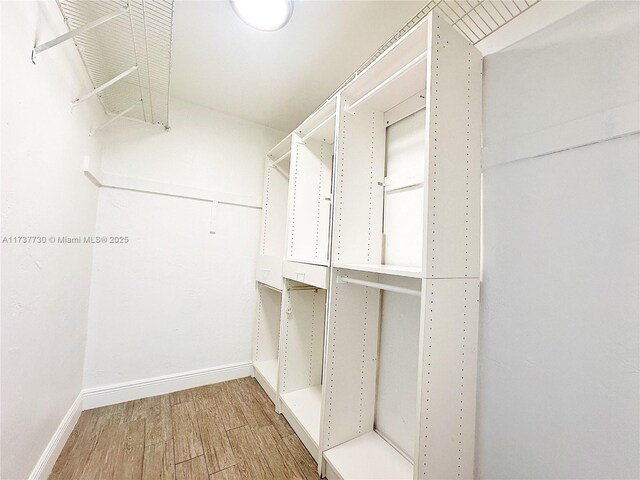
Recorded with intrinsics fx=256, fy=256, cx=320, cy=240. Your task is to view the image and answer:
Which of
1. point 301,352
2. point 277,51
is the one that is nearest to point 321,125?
point 277,51

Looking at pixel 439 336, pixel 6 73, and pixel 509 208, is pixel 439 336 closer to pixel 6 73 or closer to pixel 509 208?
pixel 509 208

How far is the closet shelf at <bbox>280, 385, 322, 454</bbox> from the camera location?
150 cm

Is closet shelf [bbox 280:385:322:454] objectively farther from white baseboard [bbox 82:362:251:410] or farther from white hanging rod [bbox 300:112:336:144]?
white hanging rod [bbox 300:112:336:144]

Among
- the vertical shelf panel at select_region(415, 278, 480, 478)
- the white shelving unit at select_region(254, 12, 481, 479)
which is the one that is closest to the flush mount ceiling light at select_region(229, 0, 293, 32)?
the white shelving unit at select_region(254, 12, 481, 479)

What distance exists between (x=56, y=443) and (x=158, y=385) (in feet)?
2.31

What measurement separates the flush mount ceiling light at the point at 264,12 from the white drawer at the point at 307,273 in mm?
1330

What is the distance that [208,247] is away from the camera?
2279 mm

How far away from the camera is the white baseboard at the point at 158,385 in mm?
1847

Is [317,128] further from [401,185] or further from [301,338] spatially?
[301,338]

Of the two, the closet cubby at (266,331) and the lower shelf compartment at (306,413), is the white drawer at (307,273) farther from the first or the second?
the lower shelf compartment at (306,413)

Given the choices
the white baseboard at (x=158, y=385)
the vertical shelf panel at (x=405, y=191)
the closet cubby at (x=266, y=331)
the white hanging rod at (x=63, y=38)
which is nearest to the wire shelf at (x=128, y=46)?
the white hanging rod at (x=63, y=38)

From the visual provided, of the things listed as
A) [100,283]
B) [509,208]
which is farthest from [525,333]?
[100,283]

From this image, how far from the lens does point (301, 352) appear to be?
2014 mm

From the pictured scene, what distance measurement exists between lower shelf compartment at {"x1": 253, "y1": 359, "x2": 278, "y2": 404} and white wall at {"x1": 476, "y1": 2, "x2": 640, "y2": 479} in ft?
4.71
